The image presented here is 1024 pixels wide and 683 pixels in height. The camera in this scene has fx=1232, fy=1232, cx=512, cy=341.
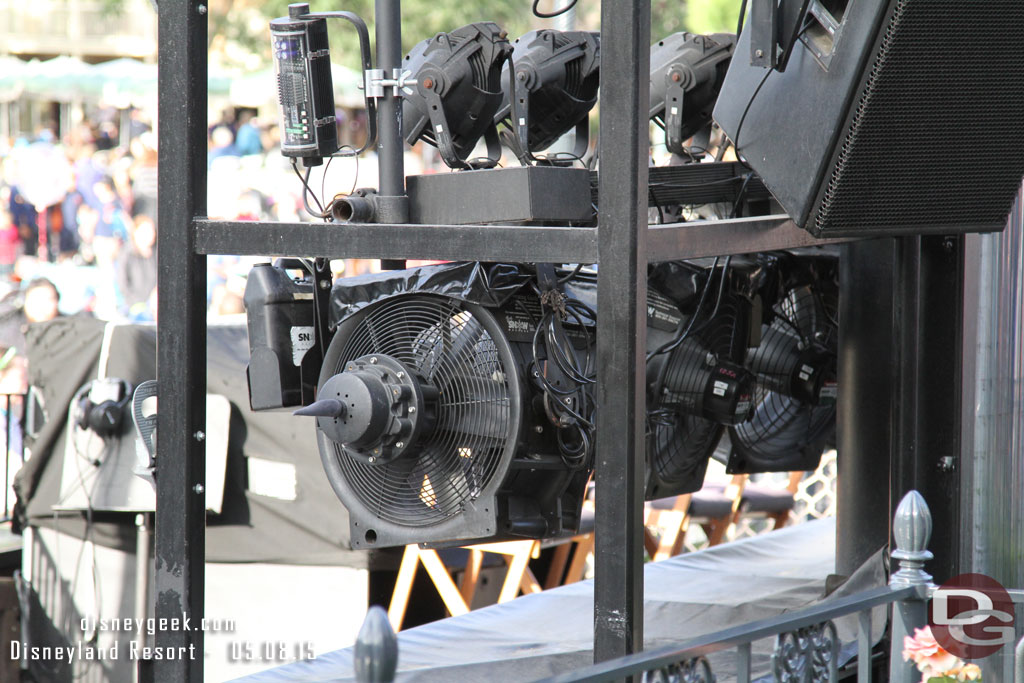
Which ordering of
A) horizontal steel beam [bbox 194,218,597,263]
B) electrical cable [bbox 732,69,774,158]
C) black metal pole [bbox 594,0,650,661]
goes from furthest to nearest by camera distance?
electrical cable [bbox 732,69,774,158] → horizontal steel beam [bbox 194,218,597,263] → black metal pole [bbox 594,0,650,661]

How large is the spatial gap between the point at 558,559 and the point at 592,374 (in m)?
3.46

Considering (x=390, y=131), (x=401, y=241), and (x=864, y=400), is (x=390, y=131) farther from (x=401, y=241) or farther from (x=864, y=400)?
(x=864, y=400)

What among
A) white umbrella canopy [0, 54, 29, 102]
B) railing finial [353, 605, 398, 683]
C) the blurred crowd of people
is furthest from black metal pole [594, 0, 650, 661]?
white umbrella canopy [0, 54, 29, 102]

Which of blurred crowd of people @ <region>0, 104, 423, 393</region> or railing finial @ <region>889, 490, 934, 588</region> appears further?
blurred crowd of people @ <region>0, 104, 423, 393</region>

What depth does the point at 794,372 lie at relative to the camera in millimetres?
4625

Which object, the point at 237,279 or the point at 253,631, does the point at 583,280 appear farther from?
the point at 237,279

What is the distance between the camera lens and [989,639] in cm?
335

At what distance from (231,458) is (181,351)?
9.22 feet

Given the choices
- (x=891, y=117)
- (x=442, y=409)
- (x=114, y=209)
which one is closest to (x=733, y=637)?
(x=442, y=409)

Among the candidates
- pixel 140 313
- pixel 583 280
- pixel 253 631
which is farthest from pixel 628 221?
pixel 140 313

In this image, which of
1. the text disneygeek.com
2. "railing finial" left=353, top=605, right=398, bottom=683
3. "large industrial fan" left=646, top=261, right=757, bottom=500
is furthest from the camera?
the text disneygeek.com

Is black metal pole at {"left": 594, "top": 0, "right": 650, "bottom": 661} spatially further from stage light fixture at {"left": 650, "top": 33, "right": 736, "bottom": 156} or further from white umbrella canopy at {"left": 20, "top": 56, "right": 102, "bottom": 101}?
white umbrella canopy at {"left": 20, "top": 56, "right": 102, "bottom": 101}

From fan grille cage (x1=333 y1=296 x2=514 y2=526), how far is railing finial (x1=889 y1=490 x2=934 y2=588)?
1.00 meters

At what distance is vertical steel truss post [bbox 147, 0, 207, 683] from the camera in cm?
315
